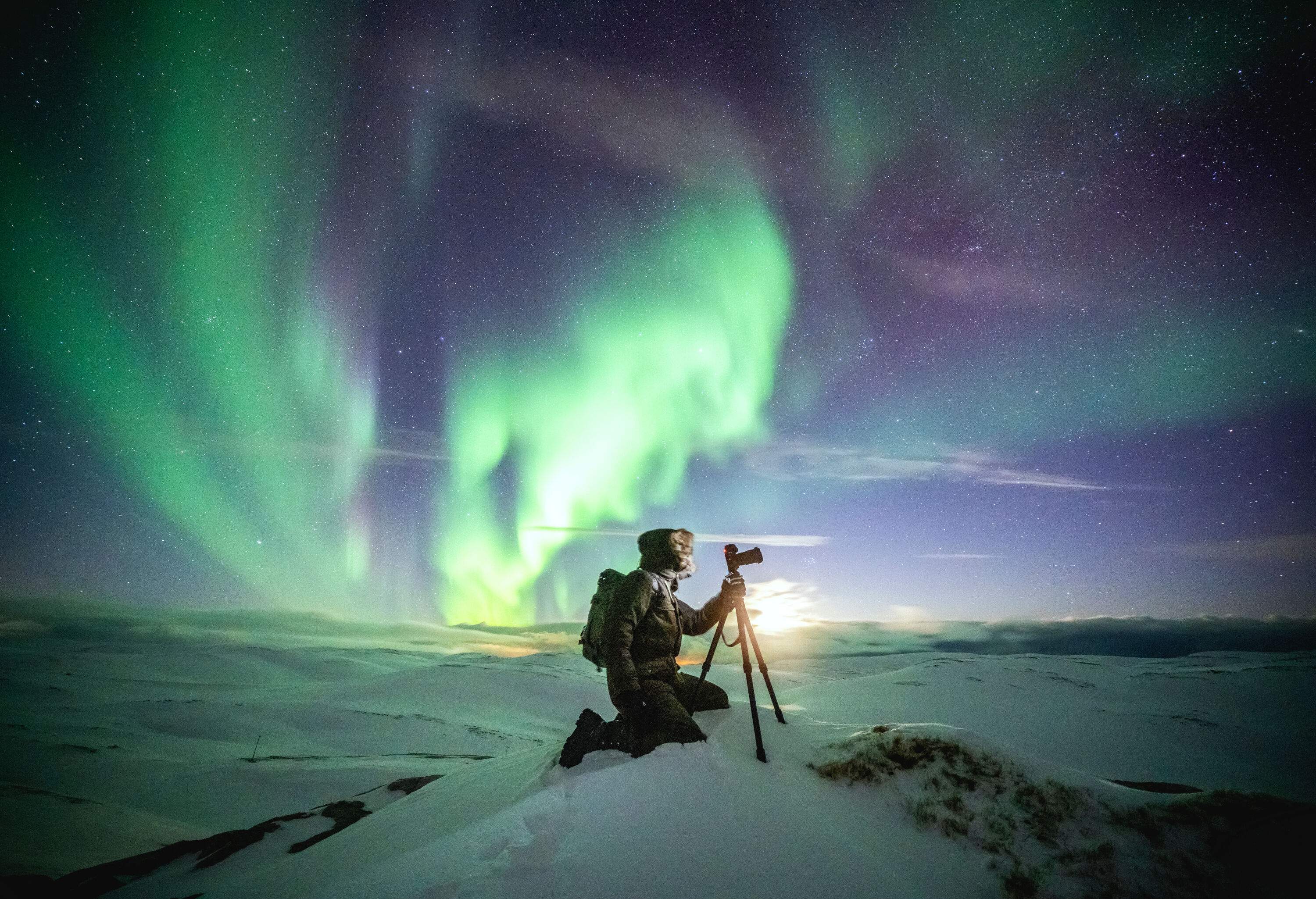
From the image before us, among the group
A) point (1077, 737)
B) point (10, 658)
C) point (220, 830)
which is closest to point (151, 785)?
point (220, 830)

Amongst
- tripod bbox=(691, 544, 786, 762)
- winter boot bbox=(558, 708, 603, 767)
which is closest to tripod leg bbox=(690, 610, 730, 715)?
tripod bbox=(691, 544, 786, 762)

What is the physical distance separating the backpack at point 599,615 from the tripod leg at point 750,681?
881mm

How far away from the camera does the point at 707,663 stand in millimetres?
4891

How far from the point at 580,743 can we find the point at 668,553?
2057 mm

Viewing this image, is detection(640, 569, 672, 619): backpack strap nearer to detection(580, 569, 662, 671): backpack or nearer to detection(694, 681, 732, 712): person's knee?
detection(580, 569, 662, 671): backpack

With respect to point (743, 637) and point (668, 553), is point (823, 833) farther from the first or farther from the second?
point (668, 553)

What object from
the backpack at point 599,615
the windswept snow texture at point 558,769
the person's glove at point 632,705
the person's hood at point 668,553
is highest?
the person's hood at point 668,553

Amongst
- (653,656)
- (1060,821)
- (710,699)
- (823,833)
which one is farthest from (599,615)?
(1060,821)

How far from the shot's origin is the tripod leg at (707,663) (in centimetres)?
481

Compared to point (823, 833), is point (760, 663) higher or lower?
higher

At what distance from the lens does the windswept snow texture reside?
3.11 m

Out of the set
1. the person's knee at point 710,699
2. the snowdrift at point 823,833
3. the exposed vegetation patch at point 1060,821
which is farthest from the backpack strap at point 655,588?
the exposed vegetation patch at point 1060,821

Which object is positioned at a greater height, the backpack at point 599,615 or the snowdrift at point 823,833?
the backpack at point 599,615

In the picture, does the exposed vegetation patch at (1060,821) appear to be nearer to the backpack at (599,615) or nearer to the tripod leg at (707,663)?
the tripod leg at (707,663)
